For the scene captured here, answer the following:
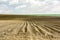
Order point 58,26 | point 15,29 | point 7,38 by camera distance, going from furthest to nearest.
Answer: point 58,26
point 15,29
point 7,38

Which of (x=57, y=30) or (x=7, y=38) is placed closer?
(x=7, y=38)

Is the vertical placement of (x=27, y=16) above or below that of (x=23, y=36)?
above

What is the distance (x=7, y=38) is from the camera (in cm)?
126

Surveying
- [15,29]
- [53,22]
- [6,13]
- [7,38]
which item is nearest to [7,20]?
[6,13]

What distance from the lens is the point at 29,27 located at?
1489mm

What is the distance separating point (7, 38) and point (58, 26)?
28.2 inches

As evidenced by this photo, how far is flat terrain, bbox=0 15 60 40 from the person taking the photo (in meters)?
1.30

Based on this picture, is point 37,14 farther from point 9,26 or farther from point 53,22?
point 9,26

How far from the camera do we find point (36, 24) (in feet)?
5.08

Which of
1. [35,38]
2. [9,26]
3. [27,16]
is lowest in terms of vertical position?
[35,38]

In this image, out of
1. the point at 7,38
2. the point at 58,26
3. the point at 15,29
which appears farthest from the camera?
the point at 58,26

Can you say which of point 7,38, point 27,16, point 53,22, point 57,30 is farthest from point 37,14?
point 7,38

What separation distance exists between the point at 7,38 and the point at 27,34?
0.79 feet

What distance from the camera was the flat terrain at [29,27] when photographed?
1305 mm
